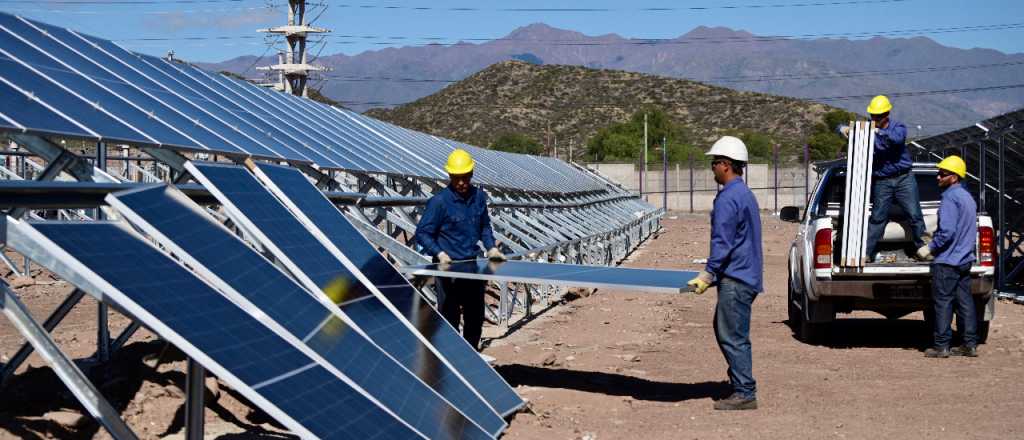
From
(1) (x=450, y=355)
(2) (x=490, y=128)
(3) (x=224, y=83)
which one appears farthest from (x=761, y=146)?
(1) (x=450, y=355)

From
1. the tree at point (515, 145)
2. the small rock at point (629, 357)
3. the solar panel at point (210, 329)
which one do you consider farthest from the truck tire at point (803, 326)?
the tree at point (515, 145)

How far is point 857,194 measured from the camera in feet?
38.3

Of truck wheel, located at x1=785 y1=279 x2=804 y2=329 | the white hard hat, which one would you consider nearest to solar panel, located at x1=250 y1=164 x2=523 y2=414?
the white hard hat

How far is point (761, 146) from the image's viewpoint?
91.1m

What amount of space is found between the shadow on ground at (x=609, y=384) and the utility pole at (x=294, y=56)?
55448mm

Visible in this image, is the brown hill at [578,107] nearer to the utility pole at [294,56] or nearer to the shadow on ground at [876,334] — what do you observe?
the utility pole at [294,56]

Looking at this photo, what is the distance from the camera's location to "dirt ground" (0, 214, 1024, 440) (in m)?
7.81

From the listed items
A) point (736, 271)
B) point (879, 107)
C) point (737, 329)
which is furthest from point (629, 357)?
point (879, 107)

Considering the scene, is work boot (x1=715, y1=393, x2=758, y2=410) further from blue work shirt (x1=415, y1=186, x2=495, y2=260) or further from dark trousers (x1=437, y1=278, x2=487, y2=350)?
blue work shirt (x1=415, y1=186, x2=495, y2=260)

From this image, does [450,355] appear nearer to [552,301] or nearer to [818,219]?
[818,219]

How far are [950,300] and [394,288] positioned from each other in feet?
18.2

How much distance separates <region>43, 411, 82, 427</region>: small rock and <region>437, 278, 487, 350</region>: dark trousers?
302 centimetres

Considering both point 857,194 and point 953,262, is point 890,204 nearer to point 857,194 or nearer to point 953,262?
point 857,194

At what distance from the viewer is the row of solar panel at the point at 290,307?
4.98 metres
